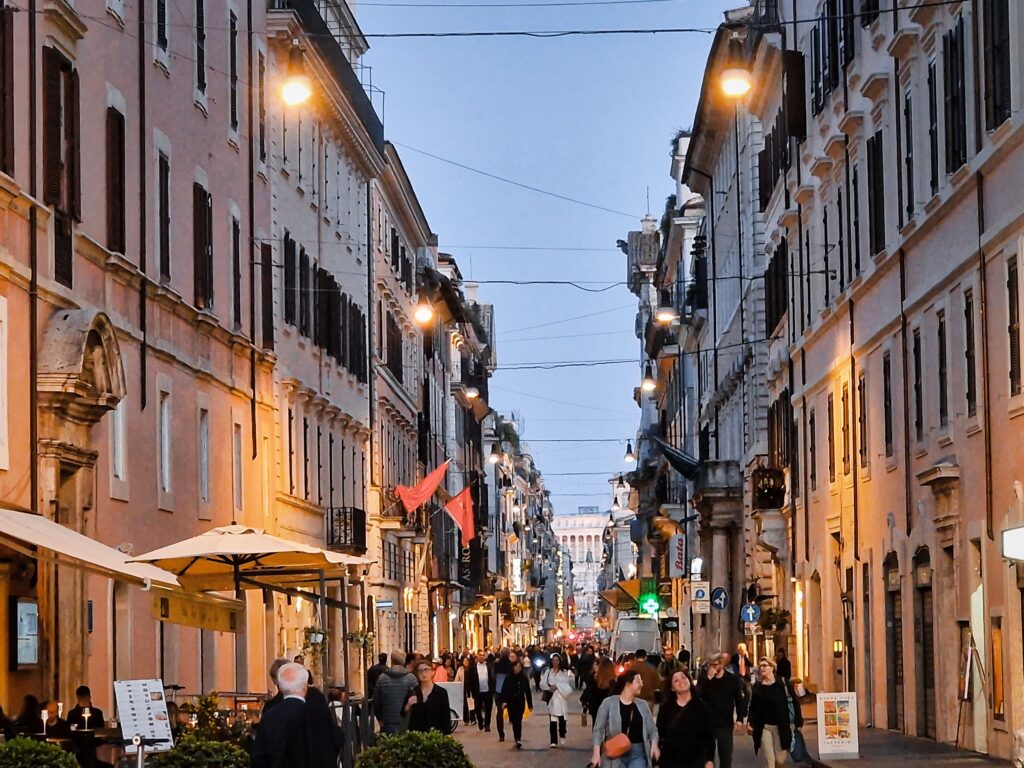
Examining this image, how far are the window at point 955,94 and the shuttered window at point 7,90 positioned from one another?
39.5ft

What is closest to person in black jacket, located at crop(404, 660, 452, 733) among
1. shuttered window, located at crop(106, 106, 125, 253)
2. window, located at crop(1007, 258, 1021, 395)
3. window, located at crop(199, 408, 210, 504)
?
window, located at crop(1007, 258, 1021, 395)

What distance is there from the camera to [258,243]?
4019 centimetres

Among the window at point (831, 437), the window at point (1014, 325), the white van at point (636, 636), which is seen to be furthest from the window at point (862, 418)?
the white van at point (636, 636)

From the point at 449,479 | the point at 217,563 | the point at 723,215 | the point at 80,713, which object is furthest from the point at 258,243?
the point at 449,479

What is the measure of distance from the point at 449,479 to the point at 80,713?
2872 inches

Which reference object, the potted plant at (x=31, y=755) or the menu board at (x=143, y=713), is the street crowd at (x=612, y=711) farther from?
the potted plant at (x=31, y=755)

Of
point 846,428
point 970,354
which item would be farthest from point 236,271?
point 970,354

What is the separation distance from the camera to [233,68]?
3803 centimetres

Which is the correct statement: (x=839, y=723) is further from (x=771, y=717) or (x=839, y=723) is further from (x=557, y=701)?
(x=557, y=701)

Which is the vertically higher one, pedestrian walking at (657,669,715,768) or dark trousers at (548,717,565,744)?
pedestrian walking at (657,669,715,768)

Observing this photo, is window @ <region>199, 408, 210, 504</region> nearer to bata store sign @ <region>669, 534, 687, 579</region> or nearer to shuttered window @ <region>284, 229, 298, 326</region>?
shuttered window @ <region>284, 229, 298, 326</region>

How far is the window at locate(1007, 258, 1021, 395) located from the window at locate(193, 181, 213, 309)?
43.8ft

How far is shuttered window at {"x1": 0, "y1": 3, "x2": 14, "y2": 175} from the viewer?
910 inches

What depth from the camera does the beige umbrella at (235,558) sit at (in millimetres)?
23312
